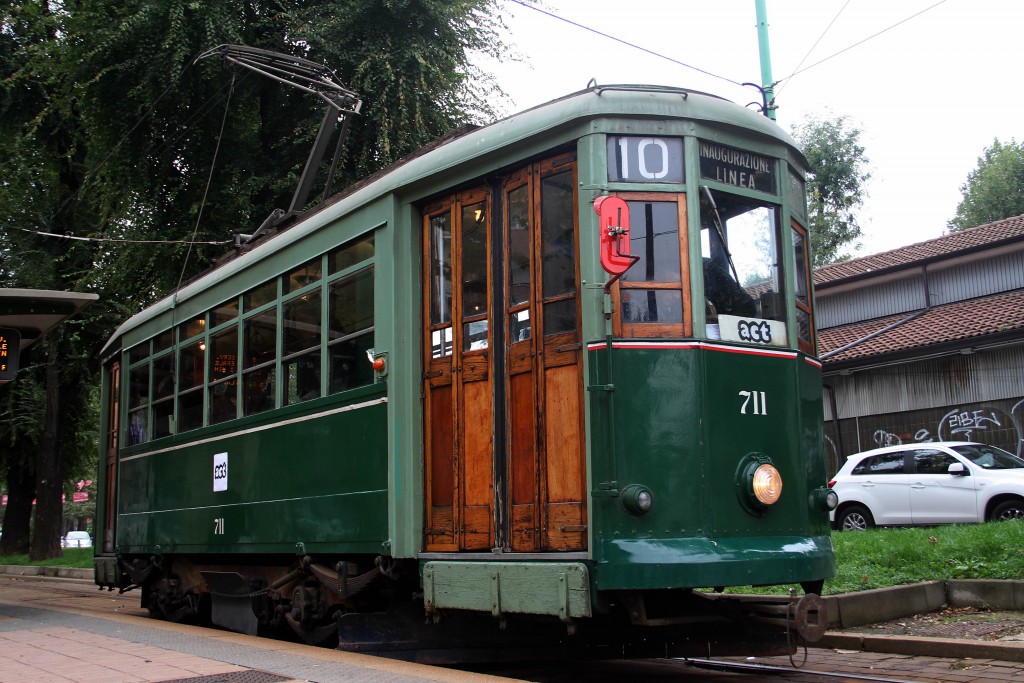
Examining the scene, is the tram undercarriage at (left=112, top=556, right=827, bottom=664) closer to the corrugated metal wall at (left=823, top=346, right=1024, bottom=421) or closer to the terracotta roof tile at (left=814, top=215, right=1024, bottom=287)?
the corrugated metal wall at (left=823, top=346, right=1024, bottom=421)

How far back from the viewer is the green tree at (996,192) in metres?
36.6

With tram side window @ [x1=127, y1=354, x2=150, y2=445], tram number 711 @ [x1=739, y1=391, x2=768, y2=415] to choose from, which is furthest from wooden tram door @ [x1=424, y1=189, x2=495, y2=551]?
tram side window @ [x1=127, y1=354, x2=150, y2=445]

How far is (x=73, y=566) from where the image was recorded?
21.0m

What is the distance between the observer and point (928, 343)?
18.7 metres

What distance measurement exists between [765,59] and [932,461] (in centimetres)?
601

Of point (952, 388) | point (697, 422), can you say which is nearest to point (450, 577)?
point (697, 422)

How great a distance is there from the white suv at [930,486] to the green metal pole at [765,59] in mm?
4716

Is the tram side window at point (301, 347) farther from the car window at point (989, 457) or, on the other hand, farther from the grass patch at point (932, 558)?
the car window at point (989, 457)

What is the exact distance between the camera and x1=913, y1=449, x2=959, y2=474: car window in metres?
14.4

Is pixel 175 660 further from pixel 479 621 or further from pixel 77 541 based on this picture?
pixel 77 541

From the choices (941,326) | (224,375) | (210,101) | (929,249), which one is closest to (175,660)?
(224,375)

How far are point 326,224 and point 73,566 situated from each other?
1614cm

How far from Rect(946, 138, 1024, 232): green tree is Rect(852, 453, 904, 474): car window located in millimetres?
24059

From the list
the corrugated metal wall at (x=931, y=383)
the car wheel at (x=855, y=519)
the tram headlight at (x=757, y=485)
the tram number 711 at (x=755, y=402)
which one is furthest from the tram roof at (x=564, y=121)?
the corrugated metal wall at (x=931, y=383)
